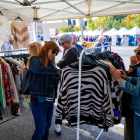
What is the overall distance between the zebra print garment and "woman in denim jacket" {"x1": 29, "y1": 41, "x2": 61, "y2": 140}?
10.7 inches

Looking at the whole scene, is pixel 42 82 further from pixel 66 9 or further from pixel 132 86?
pixel 66 9

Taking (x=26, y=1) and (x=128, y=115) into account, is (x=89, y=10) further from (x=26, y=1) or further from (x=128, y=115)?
(x=128, y=115)

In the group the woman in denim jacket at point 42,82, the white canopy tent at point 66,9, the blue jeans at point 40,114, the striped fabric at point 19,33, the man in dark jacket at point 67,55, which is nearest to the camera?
the woman in denim jacket at point 42,82

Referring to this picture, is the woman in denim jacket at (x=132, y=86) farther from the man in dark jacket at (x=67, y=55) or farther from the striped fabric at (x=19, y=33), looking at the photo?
the striped fabric at (x=19, y=33)

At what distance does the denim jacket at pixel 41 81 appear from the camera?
1.87 metres

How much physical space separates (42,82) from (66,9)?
3308 mm

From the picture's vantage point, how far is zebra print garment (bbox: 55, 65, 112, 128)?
5.18 ft

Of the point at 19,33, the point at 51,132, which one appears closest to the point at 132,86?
the point at 51,132

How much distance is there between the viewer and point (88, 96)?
168cm

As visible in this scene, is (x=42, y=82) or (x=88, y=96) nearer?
(x=88, y=96)

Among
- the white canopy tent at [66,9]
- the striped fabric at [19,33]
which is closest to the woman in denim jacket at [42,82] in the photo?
the white canopy tent at [66,9]

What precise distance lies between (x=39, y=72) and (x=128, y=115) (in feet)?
4.35

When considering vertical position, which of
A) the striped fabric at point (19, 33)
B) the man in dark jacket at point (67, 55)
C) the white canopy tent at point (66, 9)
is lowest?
the man in dark jacket at point (67, 55)

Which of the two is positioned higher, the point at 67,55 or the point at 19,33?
the point at 19,33
